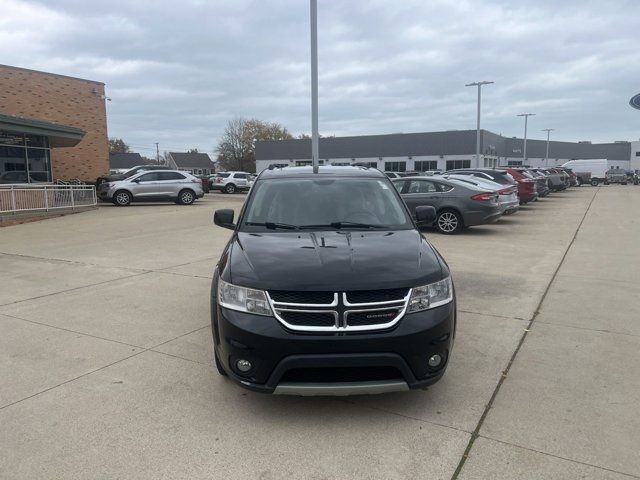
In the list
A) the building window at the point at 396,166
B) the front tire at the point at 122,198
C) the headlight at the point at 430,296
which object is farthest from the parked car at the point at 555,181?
the building window at the point at 396,166

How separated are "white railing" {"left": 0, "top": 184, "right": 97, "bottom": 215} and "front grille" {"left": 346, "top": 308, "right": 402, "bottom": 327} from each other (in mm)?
16343

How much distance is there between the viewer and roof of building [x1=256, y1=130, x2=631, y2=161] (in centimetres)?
6191

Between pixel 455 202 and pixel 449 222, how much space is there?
0.54 m

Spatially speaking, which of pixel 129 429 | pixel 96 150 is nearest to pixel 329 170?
pixel 129 429

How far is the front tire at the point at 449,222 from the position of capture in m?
12.6

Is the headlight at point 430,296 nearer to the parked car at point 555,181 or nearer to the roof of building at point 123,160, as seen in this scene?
the parked car at point 555,181

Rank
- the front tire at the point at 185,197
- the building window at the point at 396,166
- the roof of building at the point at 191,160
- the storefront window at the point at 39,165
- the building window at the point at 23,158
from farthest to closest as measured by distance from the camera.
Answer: the roof of building at the point at 191,160
the building window at the point at 396,166
the front tire at the point at 185,197
the storefront window at the point at 39,165
the building window at the point at 23,158

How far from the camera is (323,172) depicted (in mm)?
5367

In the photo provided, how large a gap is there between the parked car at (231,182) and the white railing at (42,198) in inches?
577

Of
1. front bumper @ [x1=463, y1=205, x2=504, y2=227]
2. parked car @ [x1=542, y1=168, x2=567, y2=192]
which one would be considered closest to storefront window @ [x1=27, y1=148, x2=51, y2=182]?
front bumper @ [x1=463, y1=205, x2=504, y2=227]

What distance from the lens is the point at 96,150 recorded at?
28859mm

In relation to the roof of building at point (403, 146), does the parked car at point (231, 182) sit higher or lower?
lower

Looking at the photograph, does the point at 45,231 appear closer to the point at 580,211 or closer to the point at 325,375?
the point at 325,375

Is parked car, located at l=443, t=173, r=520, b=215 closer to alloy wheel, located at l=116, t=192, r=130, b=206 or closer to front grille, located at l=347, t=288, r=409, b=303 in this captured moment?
front grille, located at l=347, t=288, r=409, b=303
